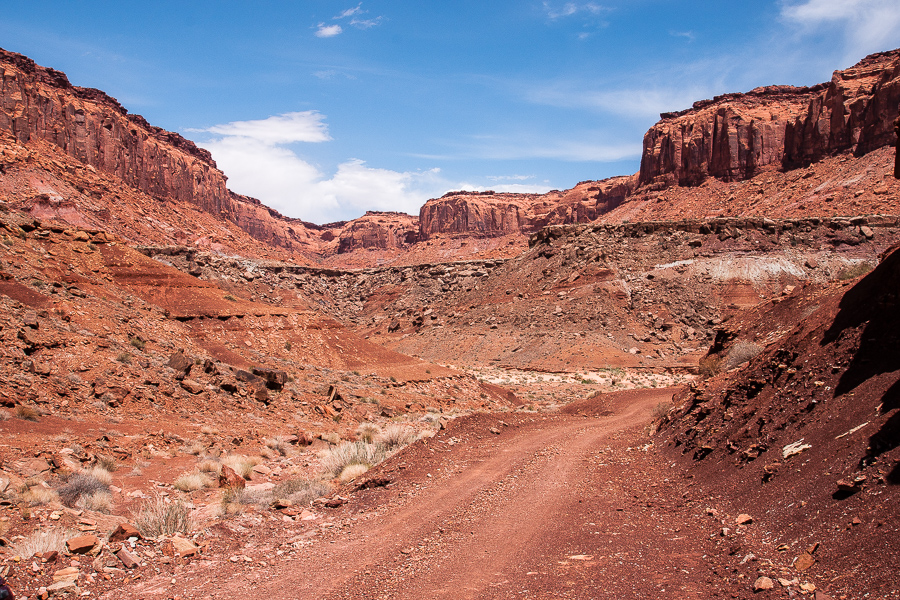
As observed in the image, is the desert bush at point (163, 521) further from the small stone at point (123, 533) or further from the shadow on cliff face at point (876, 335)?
the shadow on cliff face at point (876, 335)

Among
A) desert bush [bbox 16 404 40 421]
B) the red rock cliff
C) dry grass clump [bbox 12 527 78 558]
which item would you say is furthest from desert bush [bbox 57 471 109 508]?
the red rock cliff

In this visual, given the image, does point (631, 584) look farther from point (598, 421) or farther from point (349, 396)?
point (349, 396)

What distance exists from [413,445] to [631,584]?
6206 millimetres

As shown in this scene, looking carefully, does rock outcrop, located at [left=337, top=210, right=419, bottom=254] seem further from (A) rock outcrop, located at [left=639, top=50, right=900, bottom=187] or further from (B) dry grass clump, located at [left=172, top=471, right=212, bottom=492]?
(B) dry grass clump, located at [left=172, top=471, right=212, bottom=492]

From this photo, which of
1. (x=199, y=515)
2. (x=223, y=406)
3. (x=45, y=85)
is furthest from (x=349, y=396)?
(x=45, y=85)

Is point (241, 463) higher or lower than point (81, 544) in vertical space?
lower

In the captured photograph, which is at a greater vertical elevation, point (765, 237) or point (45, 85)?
point (45, 85)

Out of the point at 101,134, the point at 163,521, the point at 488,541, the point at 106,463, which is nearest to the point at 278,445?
the point at 106,463

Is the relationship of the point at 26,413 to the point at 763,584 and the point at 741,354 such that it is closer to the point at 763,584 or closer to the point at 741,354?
the point at 763,584

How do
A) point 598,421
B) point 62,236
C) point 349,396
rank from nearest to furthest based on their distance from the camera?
point 598,421, point 349,396, point 62,236

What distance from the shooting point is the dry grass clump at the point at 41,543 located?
5.87 meters

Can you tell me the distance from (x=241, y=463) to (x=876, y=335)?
10.4 meters

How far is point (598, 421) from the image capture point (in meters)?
17.0

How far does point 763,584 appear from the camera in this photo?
4.74 m
